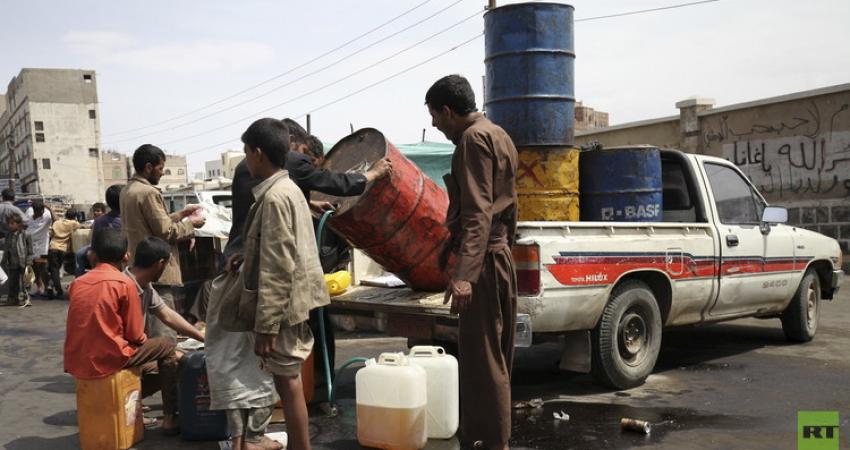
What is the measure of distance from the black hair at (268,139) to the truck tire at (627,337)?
8.54ft

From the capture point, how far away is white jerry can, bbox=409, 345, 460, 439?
394cm

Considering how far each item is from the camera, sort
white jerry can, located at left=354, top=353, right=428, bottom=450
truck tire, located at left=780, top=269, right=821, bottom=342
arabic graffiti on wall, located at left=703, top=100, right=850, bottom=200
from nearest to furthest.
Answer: white jerry can, located at left=354, top=353, right=428, bottom=450
truck tire, located at left=780, top=269, right=821, bottom=342
arabic graffiti on wall, located at left=703, top=100, right=850, bottom=200

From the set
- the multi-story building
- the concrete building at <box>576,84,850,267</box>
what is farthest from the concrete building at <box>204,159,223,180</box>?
the concrete building at <box>576,84,850,267</box>

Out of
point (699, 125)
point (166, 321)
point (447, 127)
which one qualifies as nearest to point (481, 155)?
point (447, 127)

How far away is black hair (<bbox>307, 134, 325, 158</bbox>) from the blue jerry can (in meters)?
1.42

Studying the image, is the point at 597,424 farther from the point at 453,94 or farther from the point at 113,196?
the point at 113,196

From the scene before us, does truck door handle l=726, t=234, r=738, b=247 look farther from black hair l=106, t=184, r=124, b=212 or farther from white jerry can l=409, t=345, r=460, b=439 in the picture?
black hair l=106, t=184, r=124, b=212

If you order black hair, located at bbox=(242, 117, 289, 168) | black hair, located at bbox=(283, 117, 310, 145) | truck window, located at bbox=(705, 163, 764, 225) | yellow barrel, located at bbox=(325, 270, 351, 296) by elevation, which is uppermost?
black hair, located at bbox=(283, 117, 310, 145)

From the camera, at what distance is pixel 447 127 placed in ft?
11.8

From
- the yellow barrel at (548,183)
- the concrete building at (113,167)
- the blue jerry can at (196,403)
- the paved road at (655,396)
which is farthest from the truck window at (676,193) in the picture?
the concrete building at (113,167)

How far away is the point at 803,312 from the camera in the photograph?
6.82 meters

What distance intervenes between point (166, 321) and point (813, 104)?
12.6 meters

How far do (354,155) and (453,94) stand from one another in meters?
1.20

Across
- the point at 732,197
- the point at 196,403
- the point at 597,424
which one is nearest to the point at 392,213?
the point at 196,403
